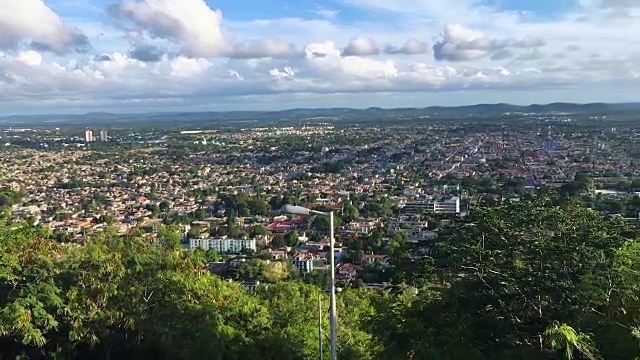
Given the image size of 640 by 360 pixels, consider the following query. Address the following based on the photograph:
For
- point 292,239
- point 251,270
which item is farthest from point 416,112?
point 251,270

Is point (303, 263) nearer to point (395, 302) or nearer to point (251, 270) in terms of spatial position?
point (251, 270)

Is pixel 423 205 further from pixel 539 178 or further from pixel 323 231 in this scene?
pixel 539 178

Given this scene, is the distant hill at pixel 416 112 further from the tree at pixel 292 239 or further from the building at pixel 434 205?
the tree at pixel 292 239

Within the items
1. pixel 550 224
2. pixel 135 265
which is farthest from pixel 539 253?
pixel 135 265

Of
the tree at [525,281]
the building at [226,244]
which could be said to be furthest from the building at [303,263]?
the tree at [525,281]

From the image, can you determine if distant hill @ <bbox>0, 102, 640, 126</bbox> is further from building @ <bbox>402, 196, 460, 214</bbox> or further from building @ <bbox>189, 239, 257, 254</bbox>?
building @ <bbox>189, 239, 257, 254</bbox>
